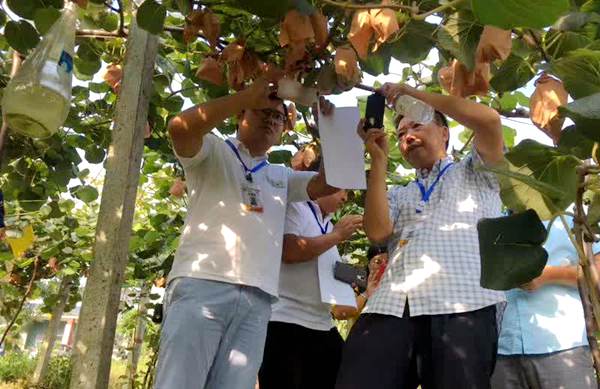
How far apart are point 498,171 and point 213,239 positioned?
3.37 feet

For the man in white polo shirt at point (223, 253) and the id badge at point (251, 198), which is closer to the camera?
the man in white polo shirt at point (223, 253)

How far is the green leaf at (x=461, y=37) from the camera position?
3.25 ft

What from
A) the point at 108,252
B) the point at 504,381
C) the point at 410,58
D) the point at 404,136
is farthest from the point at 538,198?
the point at 504,381

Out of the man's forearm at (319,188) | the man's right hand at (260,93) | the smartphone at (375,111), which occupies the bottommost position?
the man's forearm at (319,188)

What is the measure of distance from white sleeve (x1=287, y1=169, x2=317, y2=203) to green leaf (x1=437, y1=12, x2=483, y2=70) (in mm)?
866

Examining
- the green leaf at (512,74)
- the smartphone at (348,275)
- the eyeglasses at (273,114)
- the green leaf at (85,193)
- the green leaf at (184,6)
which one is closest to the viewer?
the green leaf at (512,74)

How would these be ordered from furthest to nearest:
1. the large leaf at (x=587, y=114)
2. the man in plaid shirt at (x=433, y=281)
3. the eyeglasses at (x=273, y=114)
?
1. the eyeglasses at (x=273, y=114)
2. the man in plaid shirt at (x=433, y=281)
3. the large leaf at (x=587, y=114)

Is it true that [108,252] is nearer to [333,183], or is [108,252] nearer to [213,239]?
[213,239]

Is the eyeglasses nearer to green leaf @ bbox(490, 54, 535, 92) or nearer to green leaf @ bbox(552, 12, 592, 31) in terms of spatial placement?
green leaf @ bbox(490, 54, 535, 92)

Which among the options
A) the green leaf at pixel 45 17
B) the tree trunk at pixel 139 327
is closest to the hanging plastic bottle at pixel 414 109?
the green leaf at pixel 45 17

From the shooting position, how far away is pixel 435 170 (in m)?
1.65

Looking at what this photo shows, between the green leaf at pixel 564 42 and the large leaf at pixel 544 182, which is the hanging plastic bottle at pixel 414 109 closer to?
the green leaf at pixel 564 42

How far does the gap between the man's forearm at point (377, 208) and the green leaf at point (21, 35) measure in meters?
0.98

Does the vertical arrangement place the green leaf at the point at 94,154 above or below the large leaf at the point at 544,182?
above
